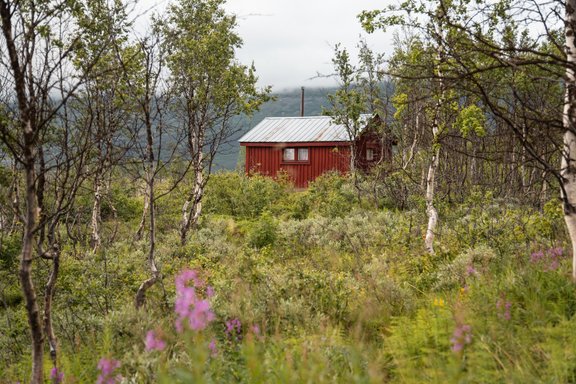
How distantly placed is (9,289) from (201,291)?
5.15 metres

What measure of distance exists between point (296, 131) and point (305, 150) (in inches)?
64.2

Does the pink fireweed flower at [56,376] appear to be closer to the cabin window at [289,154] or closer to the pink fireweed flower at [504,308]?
the pink fireweed flower at [504,308]

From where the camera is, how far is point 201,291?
780 cm

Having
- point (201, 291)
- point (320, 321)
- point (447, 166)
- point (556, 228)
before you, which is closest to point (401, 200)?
point (447, 166)

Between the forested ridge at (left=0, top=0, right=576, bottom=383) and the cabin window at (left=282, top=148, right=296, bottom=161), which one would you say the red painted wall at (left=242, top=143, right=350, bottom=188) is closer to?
the cabin window at (left=282, top=148, right=296, bottom=161)

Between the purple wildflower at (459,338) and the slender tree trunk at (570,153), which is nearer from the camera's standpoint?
the purple wildflower at (459,338)

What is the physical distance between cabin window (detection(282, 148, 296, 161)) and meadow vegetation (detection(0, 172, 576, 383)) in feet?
50.9

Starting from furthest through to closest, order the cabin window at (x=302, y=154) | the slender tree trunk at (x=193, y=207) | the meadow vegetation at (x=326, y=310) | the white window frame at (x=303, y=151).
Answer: the cabin window at (x=302, y=154)
the white window frame at (x=303, y=151)
the slender tree trunk at (x=193, y=207)
the meadow vegetation at (x=326, y=310)

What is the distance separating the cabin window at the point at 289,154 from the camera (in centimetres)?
2972

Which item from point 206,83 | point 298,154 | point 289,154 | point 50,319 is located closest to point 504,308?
point 50,319

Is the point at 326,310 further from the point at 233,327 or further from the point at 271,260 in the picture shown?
the point at 271,260

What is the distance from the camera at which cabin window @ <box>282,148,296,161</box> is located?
2972 centimetres

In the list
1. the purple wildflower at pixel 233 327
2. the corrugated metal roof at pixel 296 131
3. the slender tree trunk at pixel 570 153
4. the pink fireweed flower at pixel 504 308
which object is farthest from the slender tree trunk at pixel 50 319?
the corrugated metal roof at pixel 296 131

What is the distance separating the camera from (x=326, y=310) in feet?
20.7
